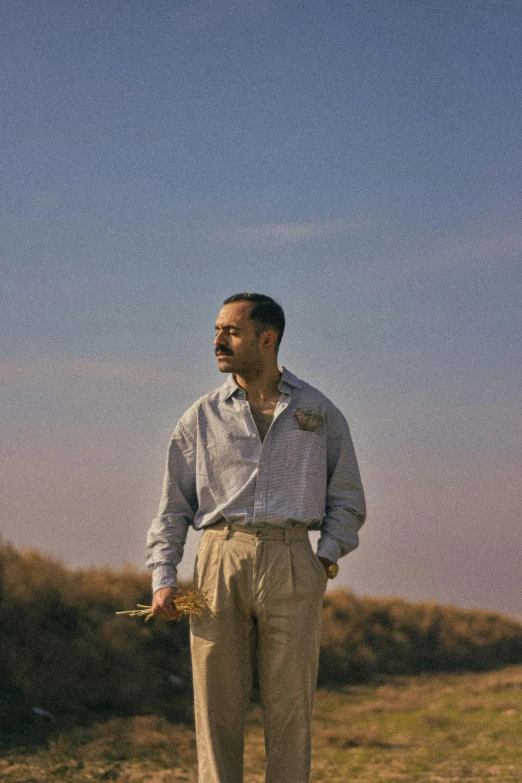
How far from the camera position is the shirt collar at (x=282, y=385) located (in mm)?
4266

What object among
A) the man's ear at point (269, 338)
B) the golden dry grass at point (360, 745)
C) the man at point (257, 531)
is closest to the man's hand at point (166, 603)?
the man at point (257, 531)

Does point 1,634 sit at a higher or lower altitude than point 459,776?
higher

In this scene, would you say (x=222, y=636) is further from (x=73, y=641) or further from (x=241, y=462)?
(x=73, y=641)

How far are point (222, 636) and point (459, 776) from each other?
12.6 feet

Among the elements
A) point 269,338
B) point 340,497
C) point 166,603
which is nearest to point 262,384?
point 269,338

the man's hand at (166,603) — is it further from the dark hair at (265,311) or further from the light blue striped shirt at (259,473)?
the dark hair at (265,311)

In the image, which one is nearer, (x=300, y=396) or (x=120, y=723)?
(x=300, y=396)

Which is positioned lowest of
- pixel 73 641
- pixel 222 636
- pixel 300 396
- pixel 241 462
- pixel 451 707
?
pixel 451 707

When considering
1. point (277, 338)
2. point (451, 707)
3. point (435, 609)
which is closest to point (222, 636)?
point (277, 338)

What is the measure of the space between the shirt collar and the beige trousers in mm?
615

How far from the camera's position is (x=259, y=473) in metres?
4.06

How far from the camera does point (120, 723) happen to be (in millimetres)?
7590

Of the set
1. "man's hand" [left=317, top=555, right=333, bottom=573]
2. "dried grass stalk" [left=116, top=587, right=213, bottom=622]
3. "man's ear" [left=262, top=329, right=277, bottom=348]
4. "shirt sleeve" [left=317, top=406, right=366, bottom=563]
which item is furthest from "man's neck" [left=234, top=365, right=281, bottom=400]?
"dried grass stalk" [left=116, top=587, right=213, bottom=622]

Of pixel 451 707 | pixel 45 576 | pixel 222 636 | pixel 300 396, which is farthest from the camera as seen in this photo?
pixel 451 707
